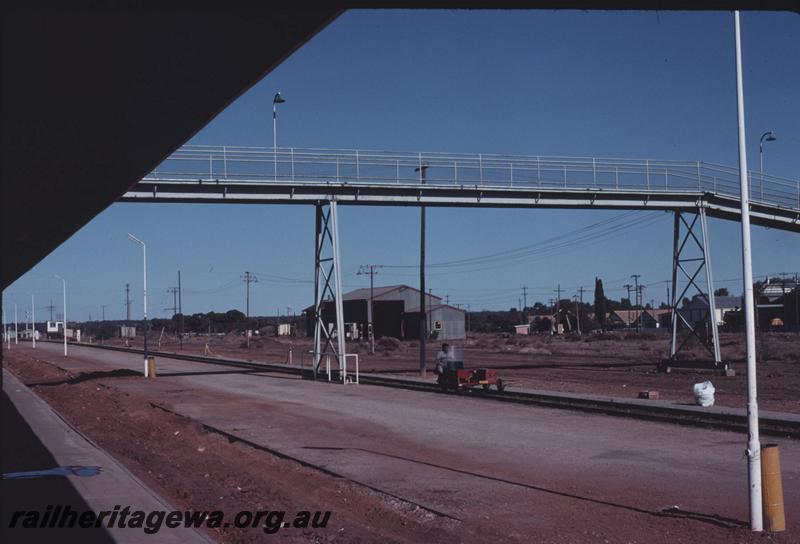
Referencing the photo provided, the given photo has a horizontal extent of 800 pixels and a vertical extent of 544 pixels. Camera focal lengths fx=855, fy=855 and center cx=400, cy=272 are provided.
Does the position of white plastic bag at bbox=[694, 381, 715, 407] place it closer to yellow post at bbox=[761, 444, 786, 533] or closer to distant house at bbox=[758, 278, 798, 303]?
yellow post at bbox=[761, 444, 786, 533]

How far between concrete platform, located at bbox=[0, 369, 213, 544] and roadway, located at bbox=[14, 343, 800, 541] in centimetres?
331

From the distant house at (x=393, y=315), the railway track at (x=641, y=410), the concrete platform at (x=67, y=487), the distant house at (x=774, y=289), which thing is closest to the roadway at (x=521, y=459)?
the railway track at (x=641, y=410)

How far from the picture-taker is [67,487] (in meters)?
12.1

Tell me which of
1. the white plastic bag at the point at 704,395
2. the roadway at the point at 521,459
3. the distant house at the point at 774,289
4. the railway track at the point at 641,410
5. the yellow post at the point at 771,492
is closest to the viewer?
the yellow post at the point at 771,492

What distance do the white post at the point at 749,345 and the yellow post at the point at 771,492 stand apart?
7 cm

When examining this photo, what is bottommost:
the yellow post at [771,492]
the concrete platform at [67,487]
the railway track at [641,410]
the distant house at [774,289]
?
the railway track at [641,410]

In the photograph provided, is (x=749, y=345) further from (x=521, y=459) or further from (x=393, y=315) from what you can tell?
(x=393, y=315)

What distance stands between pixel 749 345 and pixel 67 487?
935 centimetres

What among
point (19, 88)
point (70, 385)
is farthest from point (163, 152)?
point (70, 385)

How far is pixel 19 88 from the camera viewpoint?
8102 millimetres

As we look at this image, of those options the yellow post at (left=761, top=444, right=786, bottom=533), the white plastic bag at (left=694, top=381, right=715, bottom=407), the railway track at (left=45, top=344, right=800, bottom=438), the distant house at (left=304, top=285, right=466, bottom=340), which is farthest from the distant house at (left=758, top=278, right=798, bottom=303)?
the yellow post at (left=761, top=444, right=786, bottom=533)

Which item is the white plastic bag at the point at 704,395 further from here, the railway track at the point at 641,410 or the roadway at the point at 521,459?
the roadway at the point at 521,459

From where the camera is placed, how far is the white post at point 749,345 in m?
9.53

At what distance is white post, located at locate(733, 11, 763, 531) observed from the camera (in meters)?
9.53
